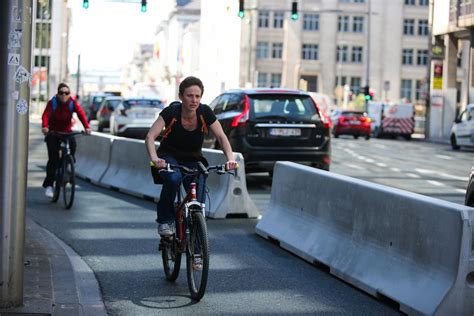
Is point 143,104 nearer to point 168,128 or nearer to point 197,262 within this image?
point 168,128

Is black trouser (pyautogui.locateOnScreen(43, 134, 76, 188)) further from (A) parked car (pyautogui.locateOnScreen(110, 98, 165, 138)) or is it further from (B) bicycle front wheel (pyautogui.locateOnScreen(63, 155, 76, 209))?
(A) parked car (pyautogui.locateOnScreen(110, 98, 165, 138))

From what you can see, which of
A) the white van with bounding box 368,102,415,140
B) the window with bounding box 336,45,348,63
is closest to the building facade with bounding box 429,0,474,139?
the white van with bounding box 368,102,415,140

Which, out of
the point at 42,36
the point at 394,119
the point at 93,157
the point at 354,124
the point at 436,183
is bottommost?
the point at 436,183

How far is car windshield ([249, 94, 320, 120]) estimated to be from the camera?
18.0 m

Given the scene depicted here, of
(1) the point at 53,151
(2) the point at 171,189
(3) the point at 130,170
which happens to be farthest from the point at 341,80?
(2) the point at 171,189

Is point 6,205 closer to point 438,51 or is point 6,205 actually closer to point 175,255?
point 175,255

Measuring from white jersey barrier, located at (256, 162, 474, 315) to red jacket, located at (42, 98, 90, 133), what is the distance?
4.47m

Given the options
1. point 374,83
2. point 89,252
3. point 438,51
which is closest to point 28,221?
point 89,252

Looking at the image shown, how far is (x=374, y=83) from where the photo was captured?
4542 inches

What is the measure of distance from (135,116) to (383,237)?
28.7m

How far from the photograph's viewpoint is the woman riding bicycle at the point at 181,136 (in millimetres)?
7906

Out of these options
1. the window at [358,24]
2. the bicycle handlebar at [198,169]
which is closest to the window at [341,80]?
the window at [358,24]

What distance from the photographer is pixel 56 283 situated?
313 inches

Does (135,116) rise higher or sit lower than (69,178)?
higher
